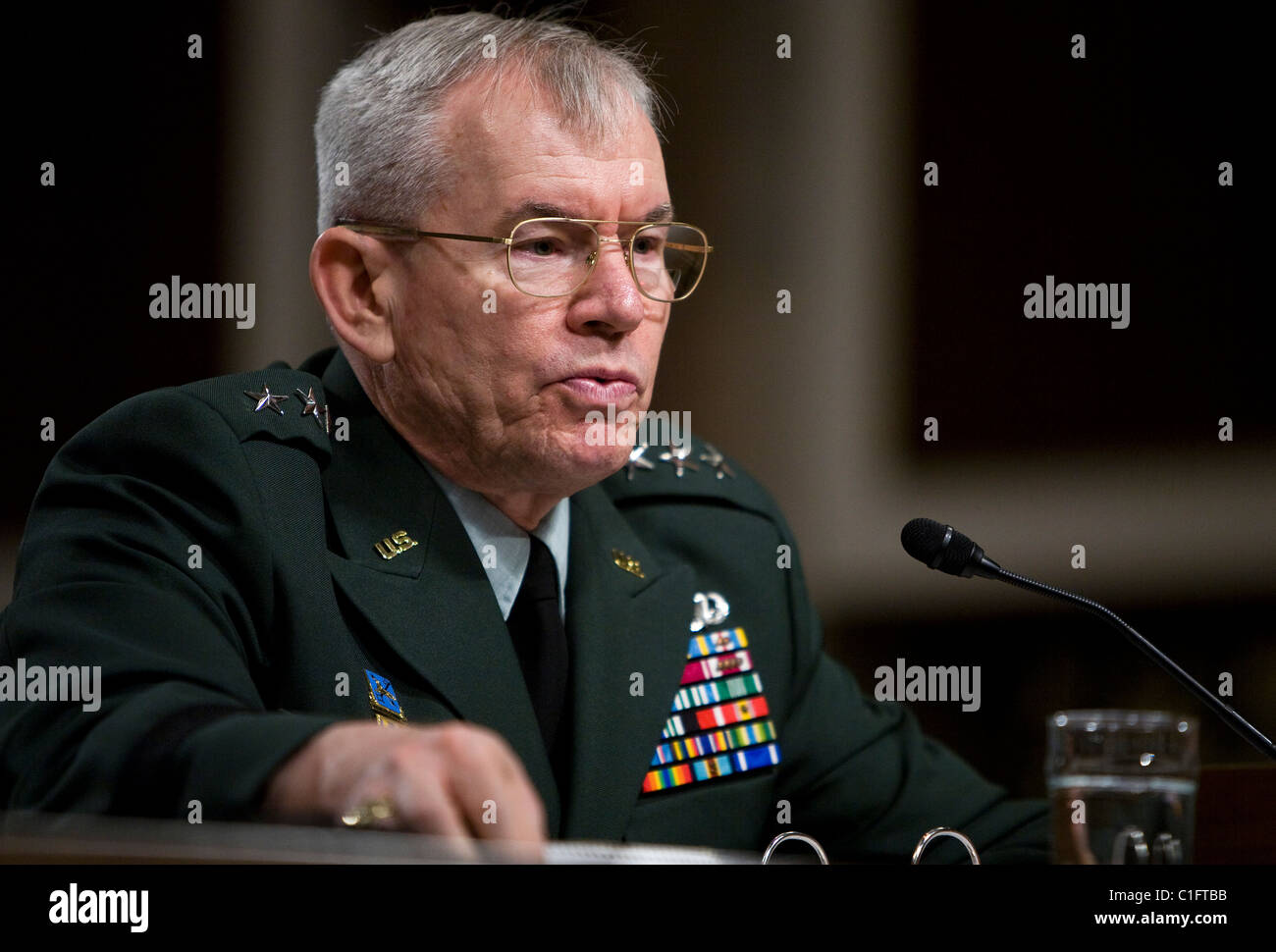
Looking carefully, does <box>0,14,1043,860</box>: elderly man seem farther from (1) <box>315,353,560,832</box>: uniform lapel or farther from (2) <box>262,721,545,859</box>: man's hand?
(2) <box>262,721,545,859</box>: man's hand

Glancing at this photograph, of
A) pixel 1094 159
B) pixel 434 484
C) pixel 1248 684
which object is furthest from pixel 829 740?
pixel 1094 159

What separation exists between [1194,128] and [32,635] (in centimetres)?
243

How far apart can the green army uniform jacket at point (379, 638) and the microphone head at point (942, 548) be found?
1.55 feet

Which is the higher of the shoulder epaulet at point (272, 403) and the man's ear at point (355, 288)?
the man's ear at point (355, 288)

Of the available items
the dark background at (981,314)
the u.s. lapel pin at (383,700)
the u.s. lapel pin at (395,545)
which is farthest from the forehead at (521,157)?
the dark background at (981,314)

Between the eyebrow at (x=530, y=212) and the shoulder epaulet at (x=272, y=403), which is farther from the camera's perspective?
the eyebrow at (x=530, y=212)

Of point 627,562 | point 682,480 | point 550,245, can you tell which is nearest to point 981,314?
point 682,480

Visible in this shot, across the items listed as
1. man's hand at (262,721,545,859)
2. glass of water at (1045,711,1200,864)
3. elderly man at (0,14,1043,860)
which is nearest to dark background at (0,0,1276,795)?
elderly man at (0,14,1043,860)

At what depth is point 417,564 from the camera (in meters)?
1.59

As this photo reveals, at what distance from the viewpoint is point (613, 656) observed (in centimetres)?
172

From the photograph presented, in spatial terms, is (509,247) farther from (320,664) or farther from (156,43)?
(156,43)

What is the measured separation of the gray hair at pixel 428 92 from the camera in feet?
5.51

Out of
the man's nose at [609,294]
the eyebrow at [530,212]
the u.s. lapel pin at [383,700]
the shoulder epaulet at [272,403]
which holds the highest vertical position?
the eyebrow at [530,212]

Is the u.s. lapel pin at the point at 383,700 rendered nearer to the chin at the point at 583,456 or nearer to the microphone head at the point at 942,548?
the chin at the point at 583,456
